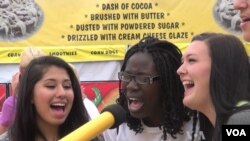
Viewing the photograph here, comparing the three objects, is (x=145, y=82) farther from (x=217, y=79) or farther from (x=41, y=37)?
(x=41, y=37)

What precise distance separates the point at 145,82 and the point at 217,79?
698 mm

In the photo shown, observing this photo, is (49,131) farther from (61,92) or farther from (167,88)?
(167,88)

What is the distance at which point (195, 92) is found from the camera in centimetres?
193

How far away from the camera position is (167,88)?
260cm

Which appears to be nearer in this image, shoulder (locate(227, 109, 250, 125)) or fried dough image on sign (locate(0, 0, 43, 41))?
shoulder (locate(227, 109, 250, 125))

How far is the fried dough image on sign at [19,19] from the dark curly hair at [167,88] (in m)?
3.61

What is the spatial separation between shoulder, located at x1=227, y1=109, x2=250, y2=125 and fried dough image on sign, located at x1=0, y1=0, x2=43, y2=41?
4878 mm

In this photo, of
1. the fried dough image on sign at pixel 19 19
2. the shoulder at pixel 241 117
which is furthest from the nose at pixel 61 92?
the fried dough image on sign at pixel 19 19

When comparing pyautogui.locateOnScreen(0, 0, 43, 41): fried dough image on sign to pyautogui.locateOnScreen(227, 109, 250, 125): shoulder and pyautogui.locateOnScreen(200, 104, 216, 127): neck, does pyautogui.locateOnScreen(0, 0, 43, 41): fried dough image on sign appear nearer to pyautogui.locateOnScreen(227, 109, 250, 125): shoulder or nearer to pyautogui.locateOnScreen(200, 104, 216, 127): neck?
pyautogui.locateOnScreen(200, 104, 216, 127): neck

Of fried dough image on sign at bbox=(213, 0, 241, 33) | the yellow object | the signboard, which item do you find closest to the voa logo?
the yellow object

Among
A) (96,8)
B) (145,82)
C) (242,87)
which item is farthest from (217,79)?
(96,8)

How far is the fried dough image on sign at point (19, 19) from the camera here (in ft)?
20.0

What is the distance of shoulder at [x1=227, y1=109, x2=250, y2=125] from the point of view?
1528mm

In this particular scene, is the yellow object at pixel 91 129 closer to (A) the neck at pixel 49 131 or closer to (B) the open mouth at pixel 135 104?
(A) the neck at pixel 49 131
